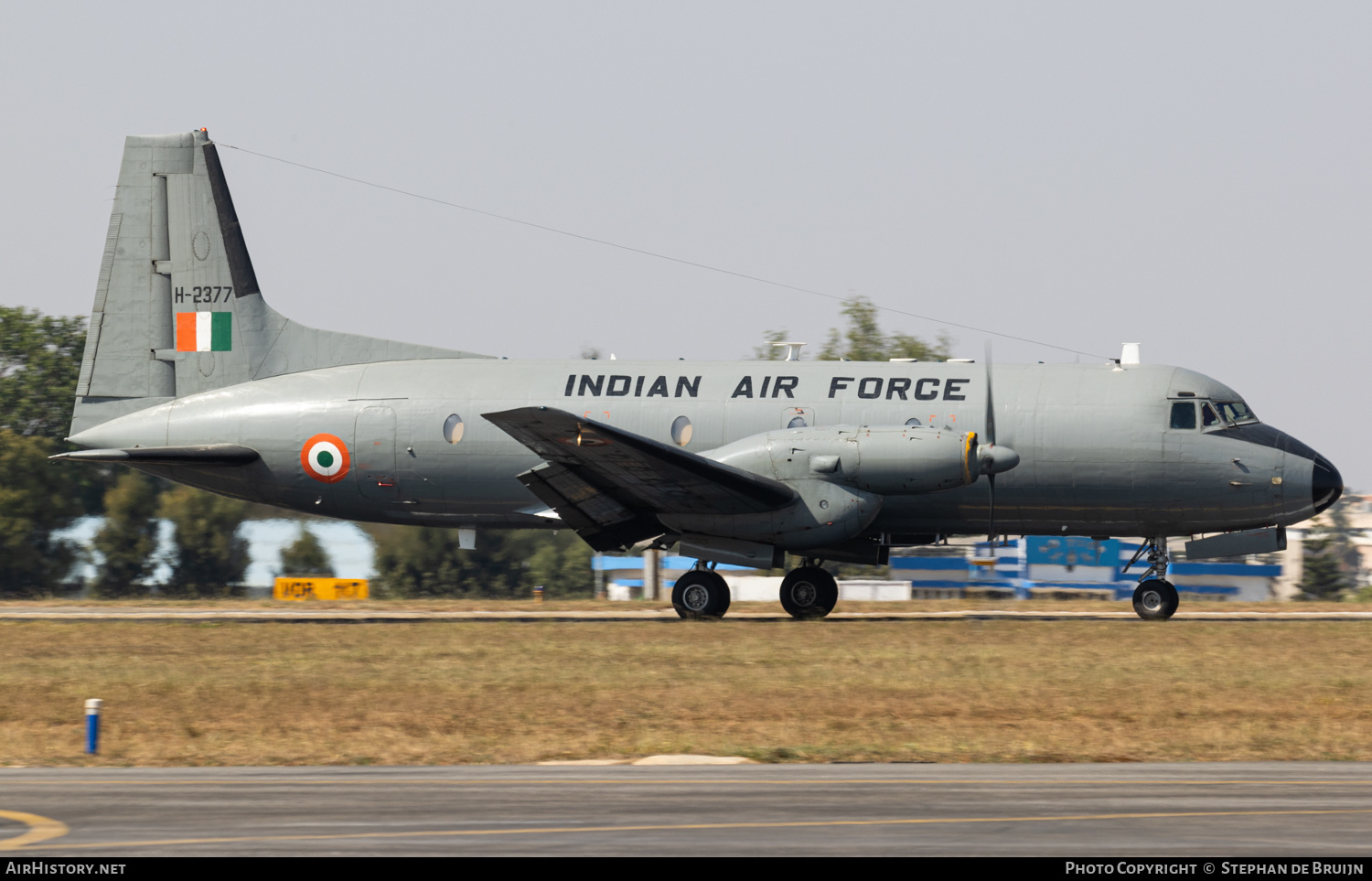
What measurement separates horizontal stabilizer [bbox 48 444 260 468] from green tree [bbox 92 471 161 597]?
13.2 metres

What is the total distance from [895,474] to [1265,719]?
8947 millimetres

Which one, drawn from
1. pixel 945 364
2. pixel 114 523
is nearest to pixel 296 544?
pixel 114 523

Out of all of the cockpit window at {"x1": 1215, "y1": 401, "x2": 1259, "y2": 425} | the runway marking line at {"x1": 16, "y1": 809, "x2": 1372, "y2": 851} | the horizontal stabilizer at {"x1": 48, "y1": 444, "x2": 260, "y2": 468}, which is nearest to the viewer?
the runway marking line at {"x1": 16, "y1": 809, "x2": 1372, "y2": 851}

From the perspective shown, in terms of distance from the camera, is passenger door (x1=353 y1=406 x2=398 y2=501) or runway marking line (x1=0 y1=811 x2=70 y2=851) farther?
passenger door (x1=353 y1=406 x2=398 y2=501)

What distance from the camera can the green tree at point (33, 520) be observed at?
39.3 metres

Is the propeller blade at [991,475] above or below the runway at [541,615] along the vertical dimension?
above

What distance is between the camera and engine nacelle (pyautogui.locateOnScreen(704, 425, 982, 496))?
23000 mm

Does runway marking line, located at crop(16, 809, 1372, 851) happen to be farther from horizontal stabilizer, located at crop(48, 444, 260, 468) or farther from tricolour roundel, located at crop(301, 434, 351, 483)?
horizontal stabilizer, located at crop(48, 444, 260, 468)

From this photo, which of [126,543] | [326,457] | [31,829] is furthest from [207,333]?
[31,829]

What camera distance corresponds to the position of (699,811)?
9.59 m

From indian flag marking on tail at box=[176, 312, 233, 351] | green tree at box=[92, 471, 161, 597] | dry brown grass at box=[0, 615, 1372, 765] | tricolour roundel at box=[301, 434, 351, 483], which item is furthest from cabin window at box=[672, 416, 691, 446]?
green tree at box=[92, 471, 161, 597]

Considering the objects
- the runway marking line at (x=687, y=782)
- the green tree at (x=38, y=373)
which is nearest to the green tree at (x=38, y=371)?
the green tree at (x=38, y=373)

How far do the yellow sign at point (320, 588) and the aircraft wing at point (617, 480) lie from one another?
50.7 ft

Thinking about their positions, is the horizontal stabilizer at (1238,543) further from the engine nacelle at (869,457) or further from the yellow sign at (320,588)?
the yellow sign at (320,588)
